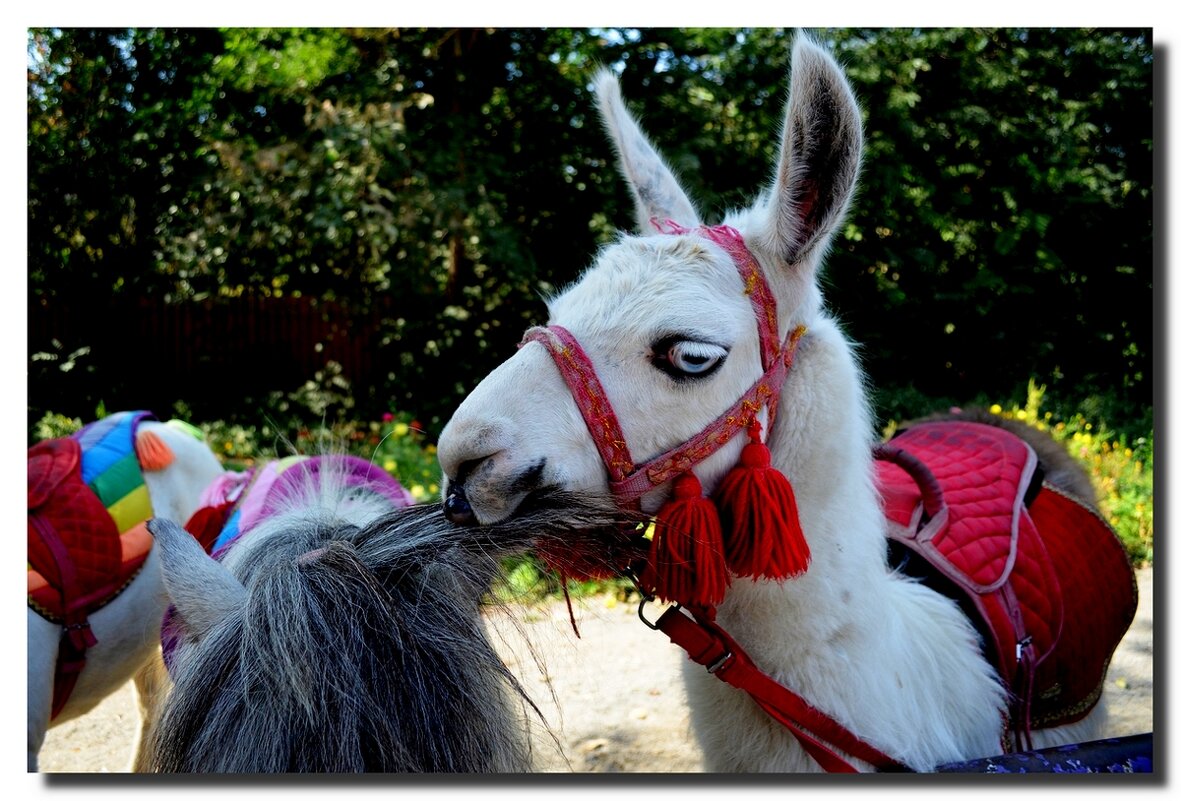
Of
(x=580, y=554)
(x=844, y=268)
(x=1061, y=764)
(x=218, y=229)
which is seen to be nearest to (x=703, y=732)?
(x=580, y=554)

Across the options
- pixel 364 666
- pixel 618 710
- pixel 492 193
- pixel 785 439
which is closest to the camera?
pixel 364 666

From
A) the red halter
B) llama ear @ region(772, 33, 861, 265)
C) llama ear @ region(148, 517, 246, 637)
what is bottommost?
llama ear @ region(148, 517, 246, 637)

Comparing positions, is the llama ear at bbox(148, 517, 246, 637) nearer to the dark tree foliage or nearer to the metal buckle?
the metal buckle

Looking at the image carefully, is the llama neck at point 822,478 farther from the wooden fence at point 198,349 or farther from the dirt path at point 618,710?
the wooden fence at point 198,349

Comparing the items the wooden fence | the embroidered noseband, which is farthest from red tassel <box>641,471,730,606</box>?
the wooden fence

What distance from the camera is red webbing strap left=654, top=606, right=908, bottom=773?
1069 millimetres

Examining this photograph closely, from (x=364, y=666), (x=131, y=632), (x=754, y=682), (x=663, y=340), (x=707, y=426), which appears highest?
(x=663, y=340)

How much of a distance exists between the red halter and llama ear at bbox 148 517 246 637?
1.55 feet

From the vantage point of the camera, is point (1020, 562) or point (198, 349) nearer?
point (1020, 562)

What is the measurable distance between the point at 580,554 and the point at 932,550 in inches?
30.3

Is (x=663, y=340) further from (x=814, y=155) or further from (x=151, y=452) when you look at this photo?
(x=151, y=452)

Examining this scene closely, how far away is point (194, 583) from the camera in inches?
37.7

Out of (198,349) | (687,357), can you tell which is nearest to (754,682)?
(687,357)

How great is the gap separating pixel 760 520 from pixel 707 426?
135mm
